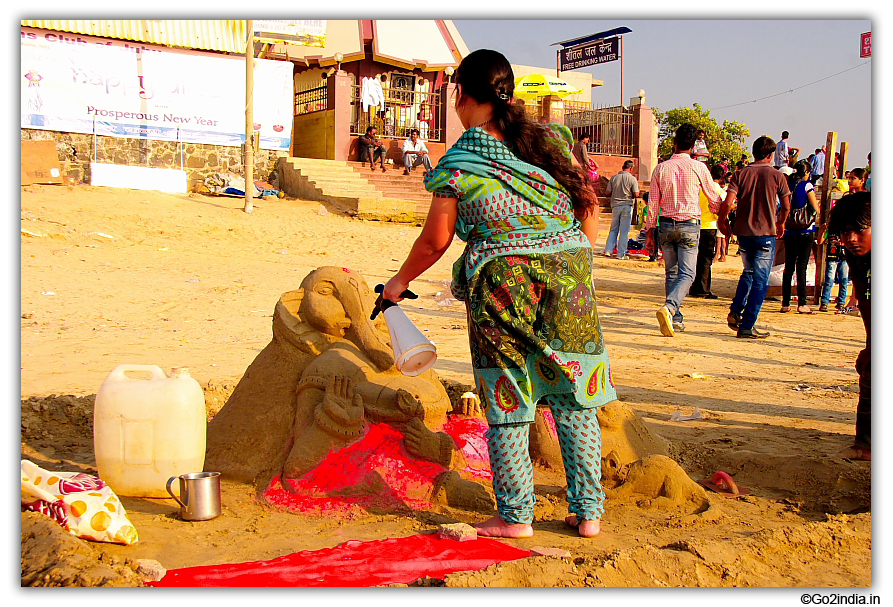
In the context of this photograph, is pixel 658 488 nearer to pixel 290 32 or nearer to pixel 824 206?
pixel 824 206

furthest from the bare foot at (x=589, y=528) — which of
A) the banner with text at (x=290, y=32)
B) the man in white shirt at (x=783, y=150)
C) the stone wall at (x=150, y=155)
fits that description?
the banner with text at (x=290, y=32)

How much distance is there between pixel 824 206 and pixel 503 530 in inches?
303

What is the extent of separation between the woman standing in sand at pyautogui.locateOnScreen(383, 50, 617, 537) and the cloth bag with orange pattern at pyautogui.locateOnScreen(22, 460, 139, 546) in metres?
1.35

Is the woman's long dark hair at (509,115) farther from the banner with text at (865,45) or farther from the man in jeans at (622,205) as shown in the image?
the man in jeans at (622,205)

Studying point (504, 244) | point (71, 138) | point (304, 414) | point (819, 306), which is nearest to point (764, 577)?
point (504, 244)

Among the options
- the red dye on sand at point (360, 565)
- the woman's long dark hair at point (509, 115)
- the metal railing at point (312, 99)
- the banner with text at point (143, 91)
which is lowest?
the red dye on sand at point (360, 565)

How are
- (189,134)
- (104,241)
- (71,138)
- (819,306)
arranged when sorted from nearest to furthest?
(819,306), (104,241), (71,138), (189,134)

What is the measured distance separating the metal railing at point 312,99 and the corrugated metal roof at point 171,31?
2795mm

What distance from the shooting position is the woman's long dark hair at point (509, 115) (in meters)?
2.82

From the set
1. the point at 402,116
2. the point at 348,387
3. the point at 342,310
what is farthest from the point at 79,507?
the point at 402,116

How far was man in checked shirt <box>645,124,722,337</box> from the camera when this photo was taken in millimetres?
7324

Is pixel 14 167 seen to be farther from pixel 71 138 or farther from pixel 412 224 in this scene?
pixel 71 138

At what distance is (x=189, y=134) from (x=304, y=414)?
14.1 metres

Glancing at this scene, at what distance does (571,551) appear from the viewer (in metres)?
2.81
